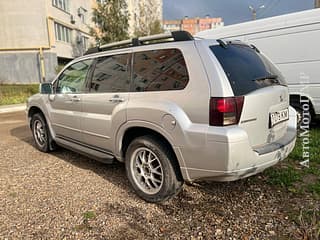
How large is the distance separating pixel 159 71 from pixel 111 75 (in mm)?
848

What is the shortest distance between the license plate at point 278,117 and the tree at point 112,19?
60.9 ft

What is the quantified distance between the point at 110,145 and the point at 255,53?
213cm

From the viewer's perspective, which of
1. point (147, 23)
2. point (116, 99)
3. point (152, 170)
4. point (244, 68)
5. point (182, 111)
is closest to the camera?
point (182, 111)

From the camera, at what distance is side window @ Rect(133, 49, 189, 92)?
8.87ft

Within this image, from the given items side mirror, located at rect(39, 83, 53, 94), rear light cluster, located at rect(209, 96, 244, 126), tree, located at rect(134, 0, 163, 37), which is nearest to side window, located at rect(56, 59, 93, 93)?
side mirror, located at rect(39, 83, 53, 94)

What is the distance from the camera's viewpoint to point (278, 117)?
9.45 ft

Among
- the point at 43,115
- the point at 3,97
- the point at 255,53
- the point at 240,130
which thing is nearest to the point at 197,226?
the point at 240,130

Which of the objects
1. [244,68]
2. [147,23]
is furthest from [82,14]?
[244,68]

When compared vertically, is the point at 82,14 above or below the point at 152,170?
above

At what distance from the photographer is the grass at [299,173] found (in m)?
3.23

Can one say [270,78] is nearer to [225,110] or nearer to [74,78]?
[225,110]

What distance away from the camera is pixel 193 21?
87562mm

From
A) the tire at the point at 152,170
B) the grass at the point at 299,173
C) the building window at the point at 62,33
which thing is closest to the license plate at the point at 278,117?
the grass at the point at 299,173

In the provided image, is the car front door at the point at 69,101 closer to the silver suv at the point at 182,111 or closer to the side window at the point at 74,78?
the side window at the point at 74,78
